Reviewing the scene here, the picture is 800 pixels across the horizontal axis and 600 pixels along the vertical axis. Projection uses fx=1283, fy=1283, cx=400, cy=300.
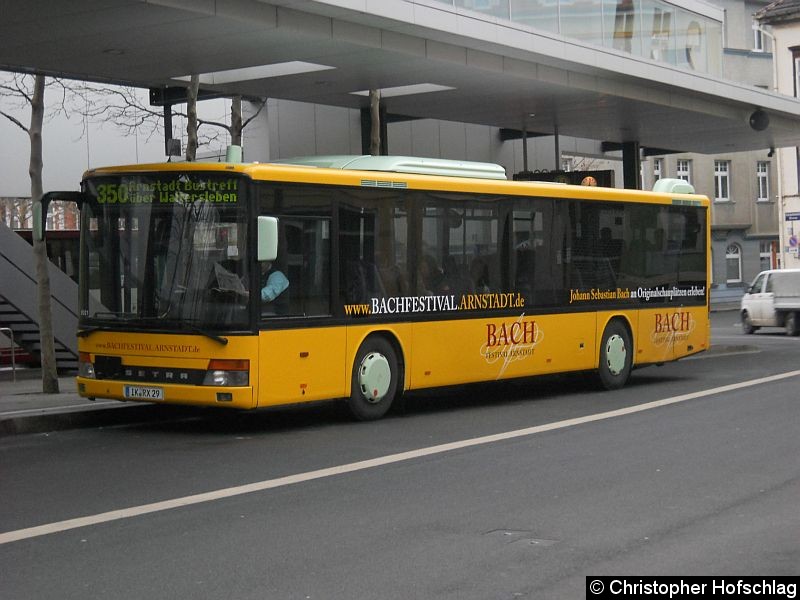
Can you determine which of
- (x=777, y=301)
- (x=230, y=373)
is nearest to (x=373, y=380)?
(x=230, y=373)

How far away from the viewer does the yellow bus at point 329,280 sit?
13.0 meters

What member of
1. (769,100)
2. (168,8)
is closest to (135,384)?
(168,8)

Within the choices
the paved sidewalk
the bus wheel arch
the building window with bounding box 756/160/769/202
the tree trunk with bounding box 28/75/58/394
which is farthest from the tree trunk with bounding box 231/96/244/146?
the building window with bounding box 756/160/769/202

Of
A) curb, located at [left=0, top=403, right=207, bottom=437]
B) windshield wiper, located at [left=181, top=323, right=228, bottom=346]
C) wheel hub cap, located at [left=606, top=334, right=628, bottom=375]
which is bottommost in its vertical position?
curb, located at [left=0, top=403, right=207, bottom=437]

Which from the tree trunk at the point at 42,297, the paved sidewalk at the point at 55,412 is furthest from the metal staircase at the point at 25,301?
the paved sidewalk at the point at 55,412

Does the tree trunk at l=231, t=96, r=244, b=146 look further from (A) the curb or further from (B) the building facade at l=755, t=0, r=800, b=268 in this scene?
(B) the building facade at l=755, t=0, r=800, b=268

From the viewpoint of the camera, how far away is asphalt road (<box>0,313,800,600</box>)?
6852mm

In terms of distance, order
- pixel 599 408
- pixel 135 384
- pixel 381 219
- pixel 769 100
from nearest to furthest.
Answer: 1. pixel 135 384
2. pixel 381 219
3. pixel 599 408
4. pixel 769 100

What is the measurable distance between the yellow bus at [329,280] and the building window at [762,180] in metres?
51.6

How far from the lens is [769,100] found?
2692 centimetres

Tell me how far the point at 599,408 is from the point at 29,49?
28.8ft

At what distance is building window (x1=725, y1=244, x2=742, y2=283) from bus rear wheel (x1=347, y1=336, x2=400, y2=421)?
176 ft

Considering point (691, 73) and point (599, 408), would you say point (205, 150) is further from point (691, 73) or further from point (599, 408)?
point (599, 408)

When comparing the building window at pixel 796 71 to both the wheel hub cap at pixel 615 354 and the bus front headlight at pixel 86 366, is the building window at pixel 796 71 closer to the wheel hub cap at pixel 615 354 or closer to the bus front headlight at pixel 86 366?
the wheel hub cap at pixel 615 354
